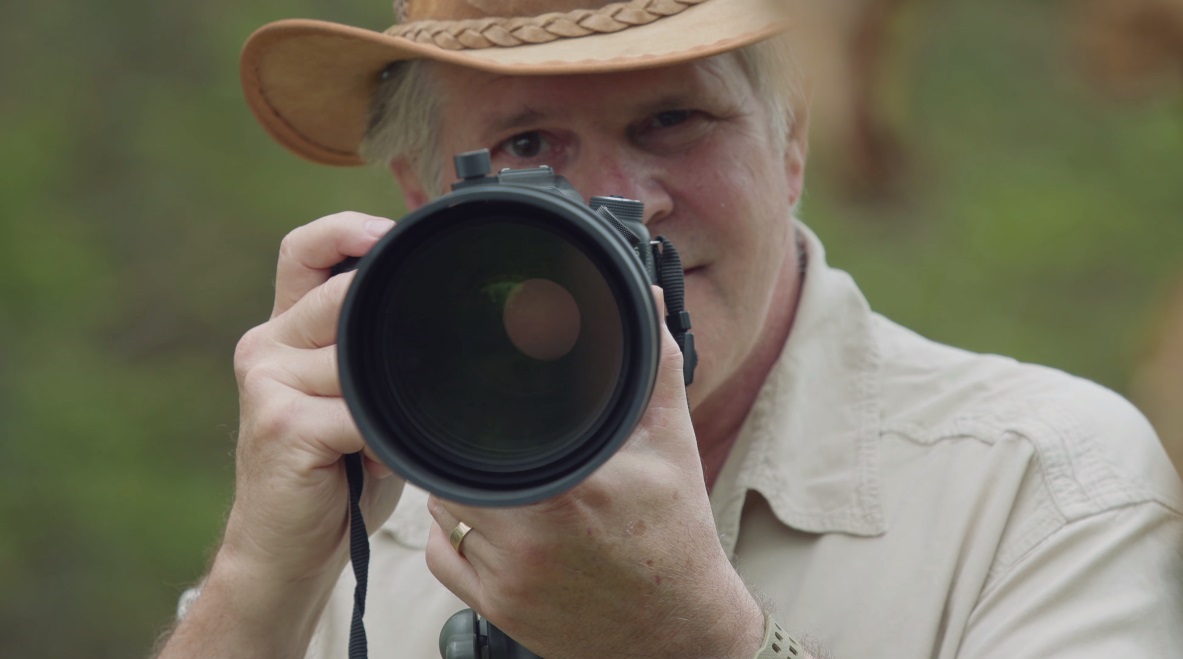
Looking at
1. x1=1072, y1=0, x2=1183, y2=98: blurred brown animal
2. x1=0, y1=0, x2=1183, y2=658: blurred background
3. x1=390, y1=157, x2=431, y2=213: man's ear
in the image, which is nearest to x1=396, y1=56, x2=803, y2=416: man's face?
x1=390, y1=157, x2=431, y2=213: man's ear

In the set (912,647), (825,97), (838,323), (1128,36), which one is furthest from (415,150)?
(1128,36)

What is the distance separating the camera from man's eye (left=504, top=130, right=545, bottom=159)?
196 cm

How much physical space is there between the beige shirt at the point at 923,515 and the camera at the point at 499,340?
0.53 m

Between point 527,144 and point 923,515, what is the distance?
0.79 meters

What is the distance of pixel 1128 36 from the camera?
55cm

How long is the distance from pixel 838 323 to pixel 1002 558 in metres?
0.57

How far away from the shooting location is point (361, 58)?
210 cm

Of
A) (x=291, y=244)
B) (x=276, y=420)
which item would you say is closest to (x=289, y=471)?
(x=276, y=420)

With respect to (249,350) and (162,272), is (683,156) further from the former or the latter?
(162,272)

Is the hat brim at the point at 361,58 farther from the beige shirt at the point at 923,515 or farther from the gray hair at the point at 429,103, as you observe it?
the beige shirt at the point at 923,515

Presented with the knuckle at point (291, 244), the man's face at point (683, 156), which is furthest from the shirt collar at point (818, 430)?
the knuckle at point (291, 244)

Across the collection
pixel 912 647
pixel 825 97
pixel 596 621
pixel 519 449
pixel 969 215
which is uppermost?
pixel 825 97

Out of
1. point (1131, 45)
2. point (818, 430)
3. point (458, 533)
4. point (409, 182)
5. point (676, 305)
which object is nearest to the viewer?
point (1131, 45)

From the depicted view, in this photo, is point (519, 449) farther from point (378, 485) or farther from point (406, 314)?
point (378, 485)
